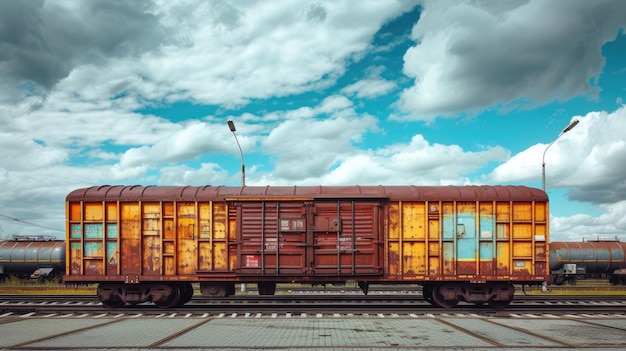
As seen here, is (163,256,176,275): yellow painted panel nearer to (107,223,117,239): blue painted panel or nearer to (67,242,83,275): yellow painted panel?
(107,223,117,239): blue painted panel

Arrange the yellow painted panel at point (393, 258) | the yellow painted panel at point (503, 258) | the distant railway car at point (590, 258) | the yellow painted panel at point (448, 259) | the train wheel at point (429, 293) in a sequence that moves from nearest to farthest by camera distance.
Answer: the yellow painted panel at point (393, 258)
the yellow painted panel at point (448, 259)
the yellow painted panel at point (503, 258)
the train wheel at point (429, 293)
the distant railway car at point (590, 258)

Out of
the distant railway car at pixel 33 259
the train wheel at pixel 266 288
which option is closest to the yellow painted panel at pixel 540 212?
the train wheel at pixel 266 288

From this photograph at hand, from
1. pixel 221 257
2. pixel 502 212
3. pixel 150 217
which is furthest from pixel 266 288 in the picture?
pixel 502 212

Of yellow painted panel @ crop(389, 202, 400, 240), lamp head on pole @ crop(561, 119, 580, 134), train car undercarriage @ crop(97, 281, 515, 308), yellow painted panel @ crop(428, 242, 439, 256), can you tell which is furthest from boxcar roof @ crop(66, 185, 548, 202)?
lamp head on pole @ crop(561, 119, 580, 134)

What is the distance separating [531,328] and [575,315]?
349cm

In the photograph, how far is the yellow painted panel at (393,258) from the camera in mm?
15570

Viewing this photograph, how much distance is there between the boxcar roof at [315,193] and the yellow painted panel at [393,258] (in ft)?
5.16

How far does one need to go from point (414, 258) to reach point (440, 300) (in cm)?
186

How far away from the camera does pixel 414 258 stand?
15648 mm

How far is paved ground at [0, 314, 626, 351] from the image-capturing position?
10195 millimetres

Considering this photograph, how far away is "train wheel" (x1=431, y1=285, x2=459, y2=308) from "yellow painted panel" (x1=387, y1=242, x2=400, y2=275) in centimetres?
164

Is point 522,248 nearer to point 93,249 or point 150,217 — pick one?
point 150,217

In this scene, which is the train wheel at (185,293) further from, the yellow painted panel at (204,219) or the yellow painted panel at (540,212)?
the yellow painted panel at (540,212)

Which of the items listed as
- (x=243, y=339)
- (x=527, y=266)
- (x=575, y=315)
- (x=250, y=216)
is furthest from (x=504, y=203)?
(x=243, y=339)
